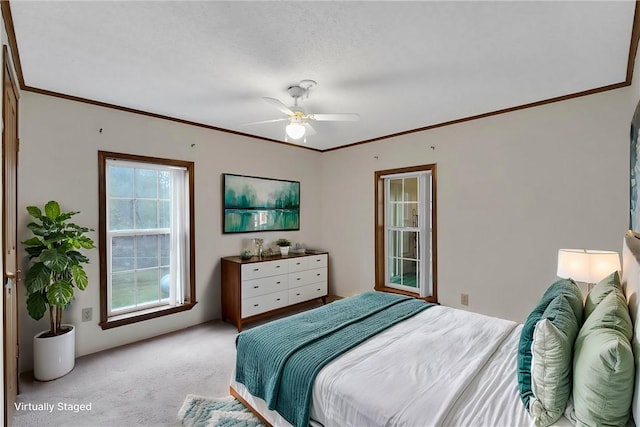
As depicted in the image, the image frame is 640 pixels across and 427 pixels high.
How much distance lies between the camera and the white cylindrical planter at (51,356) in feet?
8.46

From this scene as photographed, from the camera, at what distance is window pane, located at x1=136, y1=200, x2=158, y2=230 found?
3.52 meters

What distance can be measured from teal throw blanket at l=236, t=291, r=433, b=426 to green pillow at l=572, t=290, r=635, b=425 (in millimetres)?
1092

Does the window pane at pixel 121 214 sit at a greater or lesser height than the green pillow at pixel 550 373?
greater

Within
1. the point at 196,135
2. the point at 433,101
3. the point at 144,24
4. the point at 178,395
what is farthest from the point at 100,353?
the point at 433,101

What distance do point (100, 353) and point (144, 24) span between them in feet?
9.63

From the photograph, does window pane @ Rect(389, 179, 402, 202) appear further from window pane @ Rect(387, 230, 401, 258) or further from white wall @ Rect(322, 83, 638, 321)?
window pane @ Rect(387, 230, 401, 258)

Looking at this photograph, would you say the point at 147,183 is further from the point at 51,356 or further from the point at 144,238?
the point at 51,356

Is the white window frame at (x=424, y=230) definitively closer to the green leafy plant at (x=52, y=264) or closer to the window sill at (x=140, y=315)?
the window sill at (x=140, y=315)

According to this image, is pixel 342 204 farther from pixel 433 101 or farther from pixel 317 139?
pixel 433 101

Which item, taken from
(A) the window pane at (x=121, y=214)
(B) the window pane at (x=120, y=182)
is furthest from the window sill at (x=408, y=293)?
(B) the window pane at (x=120, y=182)

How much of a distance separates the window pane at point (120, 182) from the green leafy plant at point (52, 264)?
614mm

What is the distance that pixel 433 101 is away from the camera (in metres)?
3.10

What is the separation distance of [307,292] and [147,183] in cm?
246

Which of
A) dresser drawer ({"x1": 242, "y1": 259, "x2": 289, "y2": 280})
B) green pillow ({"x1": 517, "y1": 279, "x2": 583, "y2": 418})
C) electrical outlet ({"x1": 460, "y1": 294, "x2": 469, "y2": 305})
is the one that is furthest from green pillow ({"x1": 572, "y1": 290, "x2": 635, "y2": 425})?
dresser drawer ({"x1": 242, "y1": 259, "x2": 289, "y2": 280})
